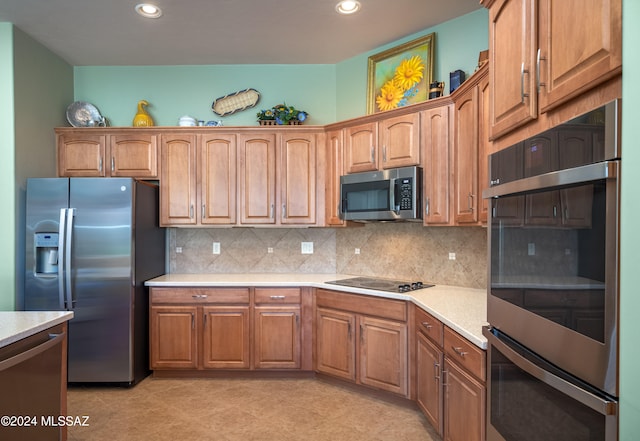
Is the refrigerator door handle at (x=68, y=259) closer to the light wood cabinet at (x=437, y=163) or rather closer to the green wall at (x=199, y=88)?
the green wall at (x=199, y=88)

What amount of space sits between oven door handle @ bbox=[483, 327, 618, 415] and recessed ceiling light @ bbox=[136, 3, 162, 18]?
3126mm

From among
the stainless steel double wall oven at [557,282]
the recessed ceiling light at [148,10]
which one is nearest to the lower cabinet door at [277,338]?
the stainless steel double wall oven at [557,282]

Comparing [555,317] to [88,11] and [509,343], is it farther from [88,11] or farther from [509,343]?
[88,11]

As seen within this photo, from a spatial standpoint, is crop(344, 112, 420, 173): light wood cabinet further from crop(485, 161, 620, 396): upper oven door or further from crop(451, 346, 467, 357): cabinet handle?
crop(485, 161, 620, 396): upper oven door

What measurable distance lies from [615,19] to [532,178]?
0.45 meters

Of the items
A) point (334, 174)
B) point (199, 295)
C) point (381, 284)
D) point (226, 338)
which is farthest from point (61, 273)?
point (381, 284)

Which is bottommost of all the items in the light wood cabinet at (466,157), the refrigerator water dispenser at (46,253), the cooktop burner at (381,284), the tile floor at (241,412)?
the tile floor at (241,412)

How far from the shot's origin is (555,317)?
3.61 feet

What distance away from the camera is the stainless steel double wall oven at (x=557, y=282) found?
2.95ft

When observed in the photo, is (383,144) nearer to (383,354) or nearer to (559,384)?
(383,354)

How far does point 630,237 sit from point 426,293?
209 centimetres

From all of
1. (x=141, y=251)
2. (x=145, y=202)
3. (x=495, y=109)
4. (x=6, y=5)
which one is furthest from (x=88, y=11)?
(x=495, y=109)

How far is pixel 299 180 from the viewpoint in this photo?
3.71 metres

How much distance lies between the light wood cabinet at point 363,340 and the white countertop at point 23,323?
190 centimetres
